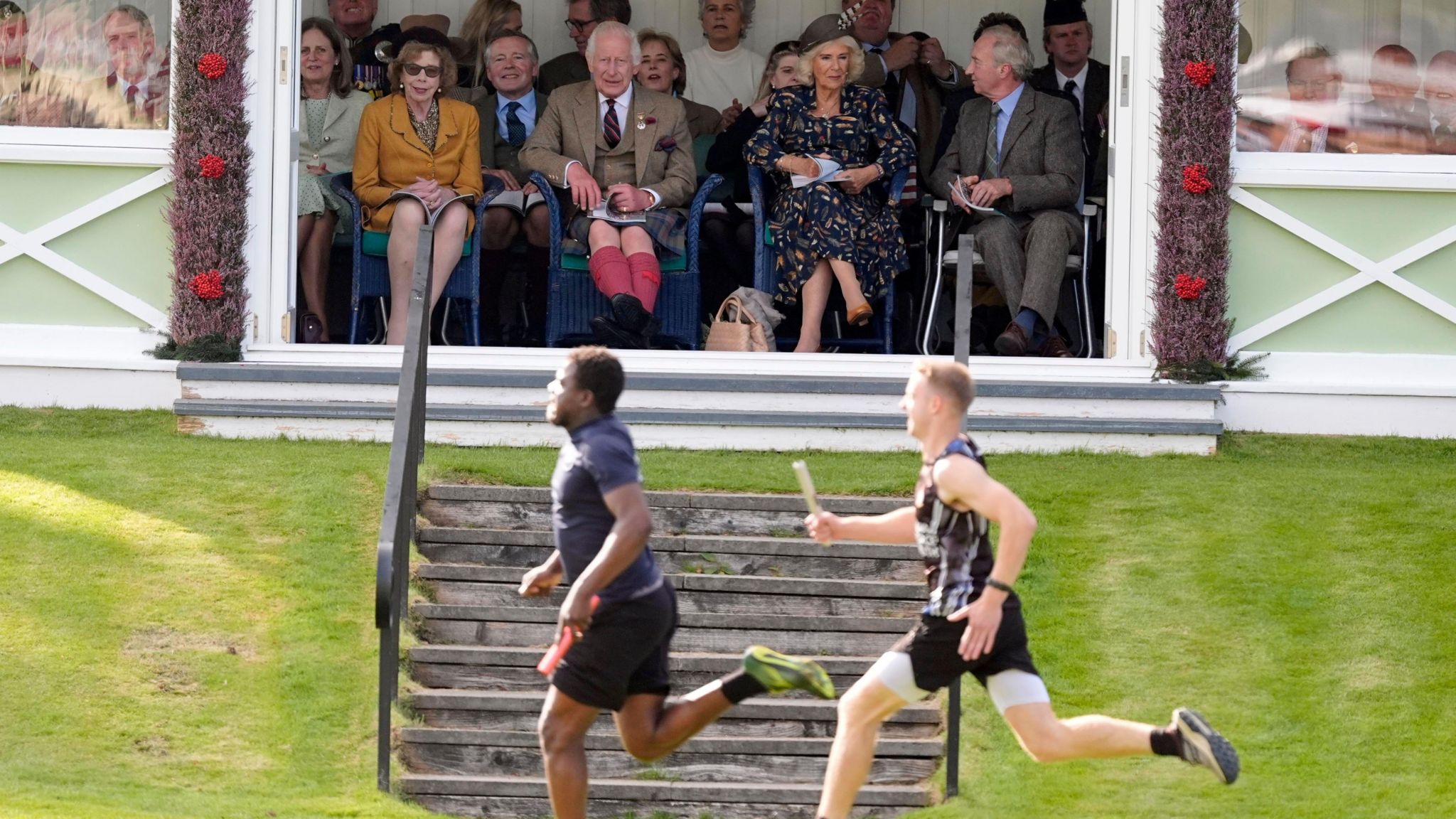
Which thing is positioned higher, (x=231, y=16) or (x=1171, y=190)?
(x=231, y=16)

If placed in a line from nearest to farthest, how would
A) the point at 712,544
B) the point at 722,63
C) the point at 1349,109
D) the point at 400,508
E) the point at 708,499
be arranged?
the point at 400,508, the point at 712,544, the point at 708,499, the point at 1349,109, the point at 722,63

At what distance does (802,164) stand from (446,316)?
2.06 m

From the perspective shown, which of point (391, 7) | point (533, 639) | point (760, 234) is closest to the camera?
point (533, 639)

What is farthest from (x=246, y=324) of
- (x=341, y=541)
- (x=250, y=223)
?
(x=341, y=541)

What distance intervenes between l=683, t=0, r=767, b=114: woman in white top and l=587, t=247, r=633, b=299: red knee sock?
2444mm

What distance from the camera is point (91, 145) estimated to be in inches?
352

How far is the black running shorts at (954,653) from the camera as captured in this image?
14.8 ft

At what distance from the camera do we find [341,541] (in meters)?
6.89

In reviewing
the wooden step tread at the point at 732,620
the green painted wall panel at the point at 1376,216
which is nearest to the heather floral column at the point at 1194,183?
the green painted wall panel at the point at 1376,216

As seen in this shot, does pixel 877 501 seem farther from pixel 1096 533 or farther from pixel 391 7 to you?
pixel 391 7

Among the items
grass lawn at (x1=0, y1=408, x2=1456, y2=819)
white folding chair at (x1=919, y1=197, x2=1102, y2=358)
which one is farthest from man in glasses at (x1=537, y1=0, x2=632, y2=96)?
grass lawn at (x1=0, y1=408, x2=1456, y2=819)

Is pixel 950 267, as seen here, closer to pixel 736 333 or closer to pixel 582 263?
pixel 736 333

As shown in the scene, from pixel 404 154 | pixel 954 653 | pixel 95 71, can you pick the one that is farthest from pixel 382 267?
pixel 954 653

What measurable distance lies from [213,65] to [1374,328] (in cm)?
548
